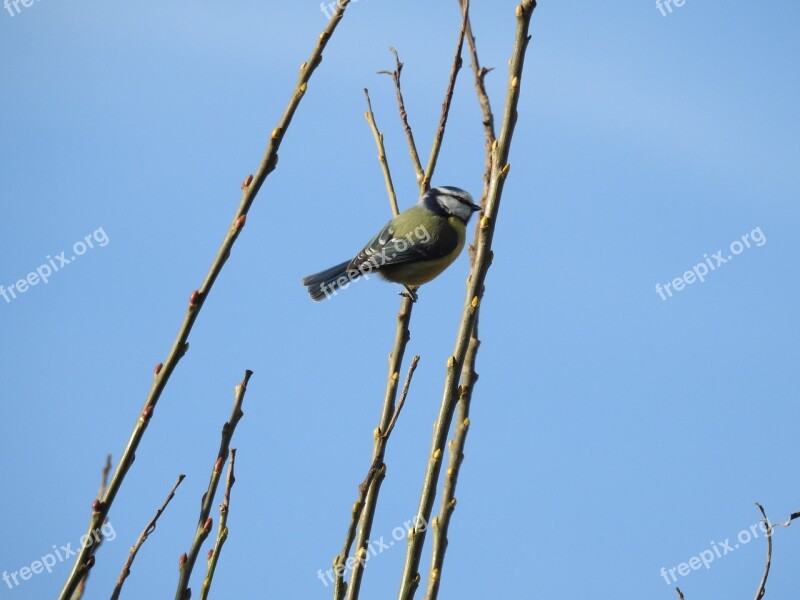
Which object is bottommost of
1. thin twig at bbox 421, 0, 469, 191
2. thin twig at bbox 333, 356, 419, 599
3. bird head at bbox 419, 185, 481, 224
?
thin twig at bbox 333, 356, 419, 599

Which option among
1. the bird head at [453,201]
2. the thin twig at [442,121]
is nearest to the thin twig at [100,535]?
the thin twig at [442,121]

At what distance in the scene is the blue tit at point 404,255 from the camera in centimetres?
588

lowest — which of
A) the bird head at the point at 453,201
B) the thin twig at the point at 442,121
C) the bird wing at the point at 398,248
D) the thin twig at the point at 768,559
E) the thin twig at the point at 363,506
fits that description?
the thin twig at the point at 768,559

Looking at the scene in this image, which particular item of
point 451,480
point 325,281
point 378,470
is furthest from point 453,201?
point 378,470

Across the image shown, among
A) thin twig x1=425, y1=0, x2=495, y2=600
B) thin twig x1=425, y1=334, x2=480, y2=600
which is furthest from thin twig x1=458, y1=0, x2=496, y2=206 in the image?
thin twig x1=425, y1=334, x2=480, y2=600

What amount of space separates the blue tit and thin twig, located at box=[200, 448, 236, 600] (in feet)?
12.0

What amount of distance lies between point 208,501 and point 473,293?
0.84 metres

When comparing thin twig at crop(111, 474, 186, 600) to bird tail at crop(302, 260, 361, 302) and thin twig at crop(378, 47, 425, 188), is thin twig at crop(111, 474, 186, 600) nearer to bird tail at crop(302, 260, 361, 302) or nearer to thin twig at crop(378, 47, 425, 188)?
thin twig at crop(378, 47, 425, 188)

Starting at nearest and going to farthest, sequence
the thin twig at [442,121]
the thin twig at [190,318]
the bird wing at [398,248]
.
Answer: the thin twig at [190,318] → the thin twig at [442,121] → the bird wing at [398,248]

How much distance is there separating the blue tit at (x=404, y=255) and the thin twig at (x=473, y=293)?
392 centimetres

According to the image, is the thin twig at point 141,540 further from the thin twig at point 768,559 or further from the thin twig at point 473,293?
the thin twig at point 768,559

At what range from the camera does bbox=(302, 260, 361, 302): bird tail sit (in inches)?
235

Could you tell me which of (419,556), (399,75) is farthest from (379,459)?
(399,75)

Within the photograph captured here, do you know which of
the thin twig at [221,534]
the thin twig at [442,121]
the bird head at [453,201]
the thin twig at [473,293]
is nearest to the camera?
the thin twig at [473,293]
